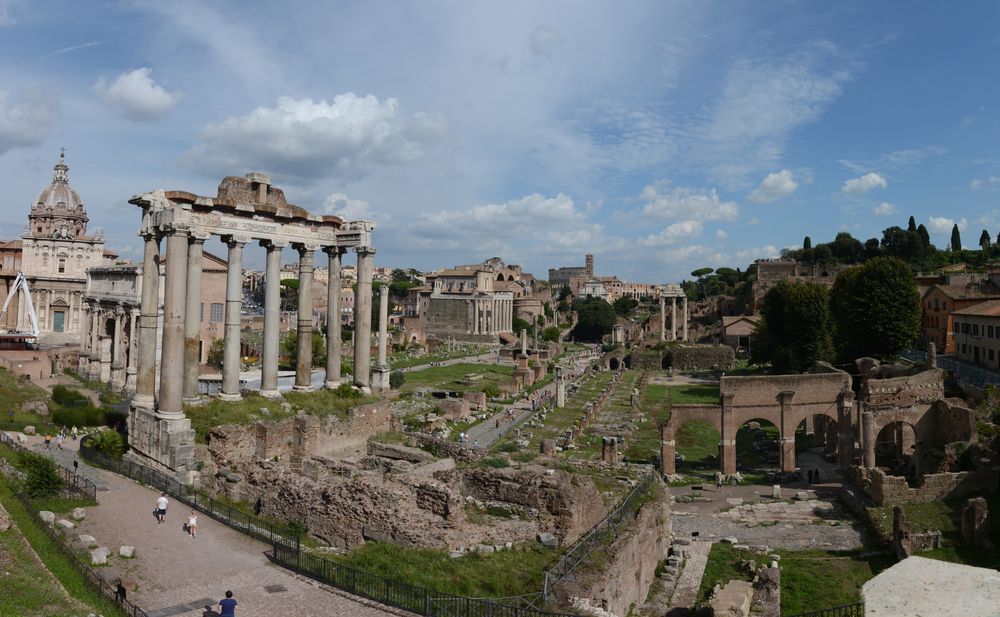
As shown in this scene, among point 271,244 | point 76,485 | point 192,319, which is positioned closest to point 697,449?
point 271,244

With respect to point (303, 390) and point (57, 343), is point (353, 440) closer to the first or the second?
point (303, 390)

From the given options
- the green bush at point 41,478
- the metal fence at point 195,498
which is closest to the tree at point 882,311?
the metal fence at point 195,498

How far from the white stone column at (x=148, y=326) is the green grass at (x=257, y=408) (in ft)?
4.82

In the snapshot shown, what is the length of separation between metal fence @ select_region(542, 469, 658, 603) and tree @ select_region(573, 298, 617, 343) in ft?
360

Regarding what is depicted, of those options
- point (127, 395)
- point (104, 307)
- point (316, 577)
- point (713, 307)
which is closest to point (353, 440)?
point (316, 577)

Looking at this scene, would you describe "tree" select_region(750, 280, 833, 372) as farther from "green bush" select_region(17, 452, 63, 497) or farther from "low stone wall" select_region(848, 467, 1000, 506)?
"green bush" select_region(17, 452, 63, 497)

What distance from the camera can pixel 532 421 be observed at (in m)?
44.4

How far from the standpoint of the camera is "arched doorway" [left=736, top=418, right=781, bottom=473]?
33531 mm

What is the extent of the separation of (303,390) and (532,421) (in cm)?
2173

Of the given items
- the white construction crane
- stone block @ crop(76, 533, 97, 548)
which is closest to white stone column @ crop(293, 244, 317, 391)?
stone block @ crop(76, 533, 97, 548)

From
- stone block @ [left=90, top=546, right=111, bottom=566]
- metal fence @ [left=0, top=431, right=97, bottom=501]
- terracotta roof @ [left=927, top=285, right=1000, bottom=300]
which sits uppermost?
terracotta roof @ [left=927, top=285, right=1000, bottom=300]

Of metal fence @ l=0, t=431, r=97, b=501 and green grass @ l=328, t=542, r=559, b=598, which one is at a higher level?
metal fence @ l=0, t=431, r=97, b=501

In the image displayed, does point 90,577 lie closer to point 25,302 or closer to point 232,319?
point 232,319

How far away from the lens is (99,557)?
41.2 feet
